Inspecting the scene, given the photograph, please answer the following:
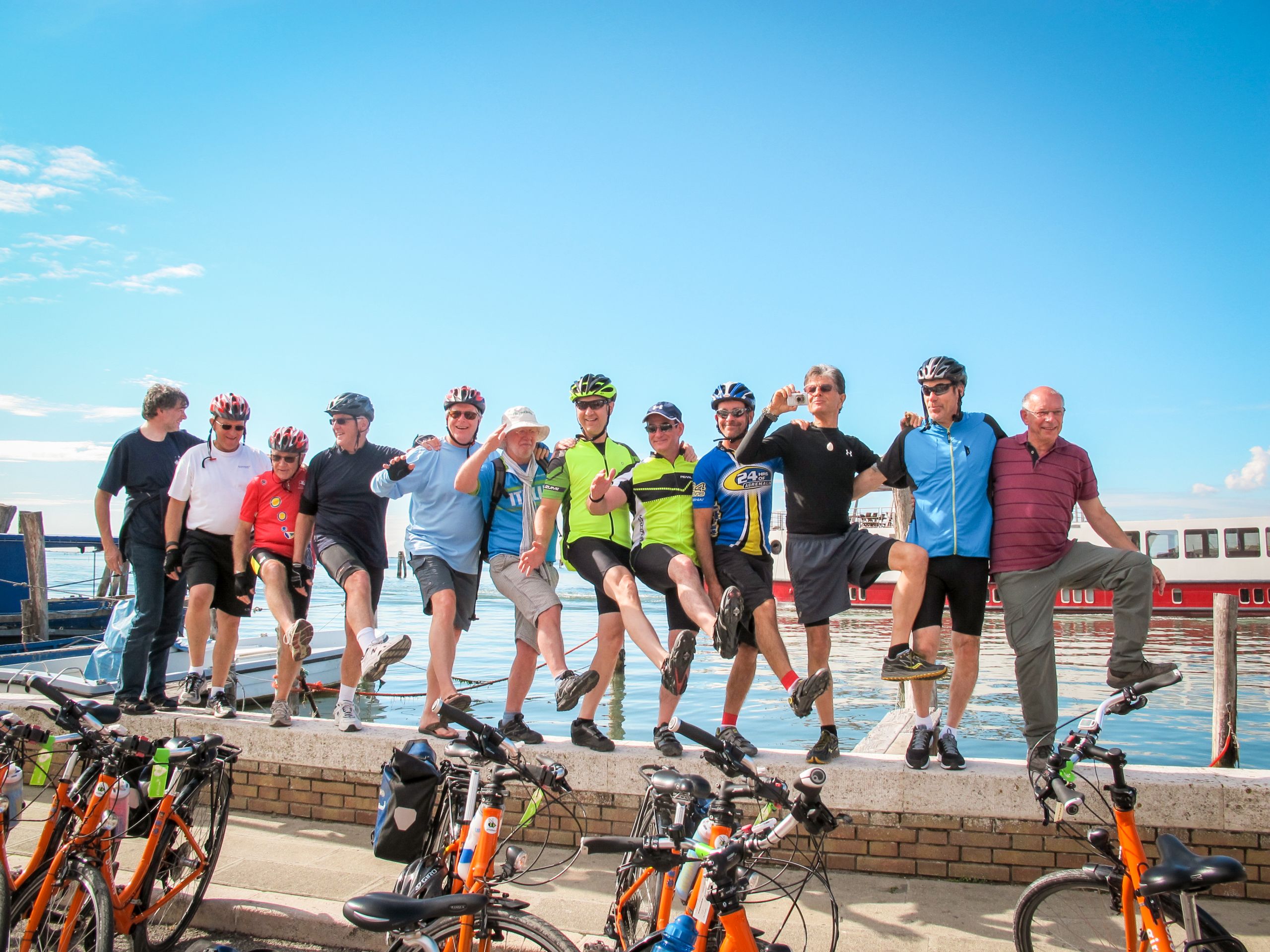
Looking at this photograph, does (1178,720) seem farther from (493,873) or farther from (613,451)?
(493,873)

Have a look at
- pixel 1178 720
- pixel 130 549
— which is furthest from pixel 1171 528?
pixel 130 549

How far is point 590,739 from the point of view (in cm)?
551

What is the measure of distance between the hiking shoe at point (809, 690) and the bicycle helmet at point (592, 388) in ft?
7.70

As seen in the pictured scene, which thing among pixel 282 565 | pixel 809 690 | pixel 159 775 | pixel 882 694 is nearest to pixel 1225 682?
pixel 809 690

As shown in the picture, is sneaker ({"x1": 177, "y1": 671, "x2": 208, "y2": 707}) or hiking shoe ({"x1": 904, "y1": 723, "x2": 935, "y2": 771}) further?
sneaker ({"x1": 177, "y1": 671, "x2": 208, "y2": 707})

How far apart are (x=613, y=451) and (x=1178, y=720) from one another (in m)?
14.7

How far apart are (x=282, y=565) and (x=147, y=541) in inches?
55.4

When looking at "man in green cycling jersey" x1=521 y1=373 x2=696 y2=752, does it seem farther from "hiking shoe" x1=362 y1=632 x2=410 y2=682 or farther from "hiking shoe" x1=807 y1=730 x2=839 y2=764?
"hiking shoe" x1=807 y1=730 x2=839 y2=764

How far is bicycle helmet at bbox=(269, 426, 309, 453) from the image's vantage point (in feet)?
21.8

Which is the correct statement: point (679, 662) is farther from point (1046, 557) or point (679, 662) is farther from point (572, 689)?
point (1046, 557)

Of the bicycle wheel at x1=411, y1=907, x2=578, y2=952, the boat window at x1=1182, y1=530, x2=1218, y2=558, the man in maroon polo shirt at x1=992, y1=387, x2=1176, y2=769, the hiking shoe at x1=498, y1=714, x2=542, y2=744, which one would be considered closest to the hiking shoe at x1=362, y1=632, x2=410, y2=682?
the hiking shoe at x1=498, y1=714, x2=542, y2=744

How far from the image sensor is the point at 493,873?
10.6 feet

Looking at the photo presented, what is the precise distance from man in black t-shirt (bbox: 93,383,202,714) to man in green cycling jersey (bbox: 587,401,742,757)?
3.71 metres

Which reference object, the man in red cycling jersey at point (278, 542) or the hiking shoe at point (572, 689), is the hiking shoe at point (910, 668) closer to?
the hiking shoe at point (572, 689)
